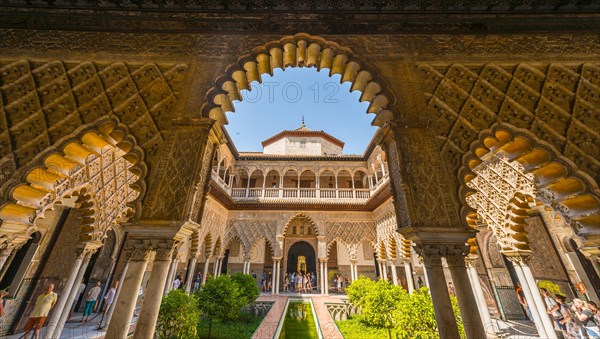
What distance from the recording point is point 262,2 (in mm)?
3168

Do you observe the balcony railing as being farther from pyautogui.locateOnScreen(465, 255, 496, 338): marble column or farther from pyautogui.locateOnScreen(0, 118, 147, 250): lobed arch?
pyautogui.locateOnScreen(0, 118, 147, 250): lobed arch

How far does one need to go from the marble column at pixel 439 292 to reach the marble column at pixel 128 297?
255 centimetres

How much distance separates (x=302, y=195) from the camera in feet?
39.4

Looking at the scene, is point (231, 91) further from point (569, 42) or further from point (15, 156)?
point (569, 42)

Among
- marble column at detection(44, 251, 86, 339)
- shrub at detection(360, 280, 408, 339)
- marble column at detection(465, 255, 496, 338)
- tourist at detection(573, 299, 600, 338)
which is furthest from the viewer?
shrub at detection(360, 280, 408, 339)

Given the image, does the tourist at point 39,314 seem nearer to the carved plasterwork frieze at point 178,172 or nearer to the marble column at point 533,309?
the carved plasterwork frieze at point 178,172

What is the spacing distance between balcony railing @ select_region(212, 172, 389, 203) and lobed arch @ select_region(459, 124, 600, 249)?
9208 mm

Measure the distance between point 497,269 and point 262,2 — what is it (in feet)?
34.2

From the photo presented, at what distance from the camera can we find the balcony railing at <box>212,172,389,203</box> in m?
11.8

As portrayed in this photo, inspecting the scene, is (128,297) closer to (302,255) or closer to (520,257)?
(520,257)

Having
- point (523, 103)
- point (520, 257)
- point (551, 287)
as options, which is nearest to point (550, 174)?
point (523, 103)

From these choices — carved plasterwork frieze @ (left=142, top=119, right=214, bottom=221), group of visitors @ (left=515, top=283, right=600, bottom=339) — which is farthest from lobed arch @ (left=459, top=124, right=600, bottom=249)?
group of visitors @ (left=515, top=283, right=600, bottom=339)

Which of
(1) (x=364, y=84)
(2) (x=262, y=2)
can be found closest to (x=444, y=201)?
(1) (x=364, y=84)

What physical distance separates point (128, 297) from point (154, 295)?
217 mm
